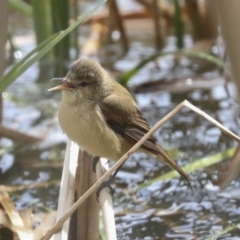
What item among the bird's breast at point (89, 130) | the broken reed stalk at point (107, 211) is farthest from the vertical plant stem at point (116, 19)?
the broken reed stalk at point (107, 211)

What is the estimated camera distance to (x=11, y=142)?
15.2 ft

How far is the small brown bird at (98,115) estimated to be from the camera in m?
3.34

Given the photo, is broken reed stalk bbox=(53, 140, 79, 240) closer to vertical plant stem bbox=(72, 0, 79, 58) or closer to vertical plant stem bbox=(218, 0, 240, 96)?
vertical plant stem bbox=(218, 0, 240, 96)

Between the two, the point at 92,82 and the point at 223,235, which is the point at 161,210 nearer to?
the point at 223,235

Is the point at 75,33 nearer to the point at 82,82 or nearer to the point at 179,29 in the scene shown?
Result: the point at 179,29

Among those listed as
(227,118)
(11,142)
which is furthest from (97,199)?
(227,118)

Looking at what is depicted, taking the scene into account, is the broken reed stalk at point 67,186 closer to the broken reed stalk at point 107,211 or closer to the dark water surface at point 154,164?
the broken reed stalk at point 107,211

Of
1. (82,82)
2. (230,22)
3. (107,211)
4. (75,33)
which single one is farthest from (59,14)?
(230,22)

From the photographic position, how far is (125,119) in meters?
3.66

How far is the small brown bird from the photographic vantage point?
334cm

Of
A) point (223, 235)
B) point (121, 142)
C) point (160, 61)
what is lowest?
point (223, 235)

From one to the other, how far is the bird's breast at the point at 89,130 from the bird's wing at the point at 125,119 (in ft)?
0.27

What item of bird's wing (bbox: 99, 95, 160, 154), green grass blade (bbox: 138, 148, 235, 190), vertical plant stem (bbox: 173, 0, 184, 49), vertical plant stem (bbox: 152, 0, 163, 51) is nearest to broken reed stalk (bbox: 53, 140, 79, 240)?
bird's wing (bbox: 99, 95, 160, 154)

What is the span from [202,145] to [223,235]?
126 cm
